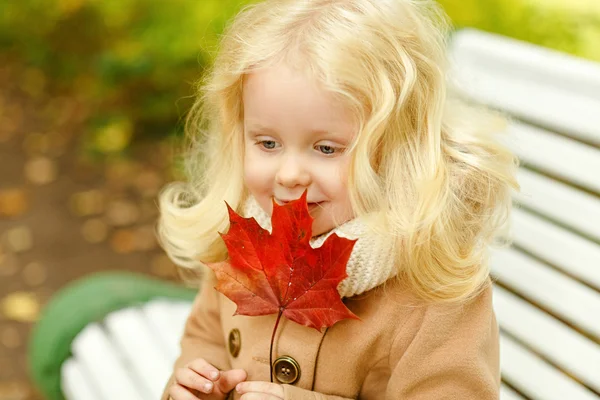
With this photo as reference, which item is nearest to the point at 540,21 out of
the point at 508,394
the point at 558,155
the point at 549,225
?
the point at 558,155

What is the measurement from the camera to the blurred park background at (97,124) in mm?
3178

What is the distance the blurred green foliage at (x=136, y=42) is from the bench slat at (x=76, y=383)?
1191 mm

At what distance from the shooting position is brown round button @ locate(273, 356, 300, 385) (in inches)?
57.9

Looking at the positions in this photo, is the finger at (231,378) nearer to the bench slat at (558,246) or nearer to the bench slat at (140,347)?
the bench slat at (140,347)

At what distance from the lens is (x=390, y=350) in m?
1.42

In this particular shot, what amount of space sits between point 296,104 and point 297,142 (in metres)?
0.07

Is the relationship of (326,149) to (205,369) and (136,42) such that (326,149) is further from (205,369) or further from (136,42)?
(136,42)

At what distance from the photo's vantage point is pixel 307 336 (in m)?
1.48

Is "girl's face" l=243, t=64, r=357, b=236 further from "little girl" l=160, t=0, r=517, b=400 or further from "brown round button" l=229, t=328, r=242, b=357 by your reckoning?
"brown round button" l=229, t=328, r=242, b=357

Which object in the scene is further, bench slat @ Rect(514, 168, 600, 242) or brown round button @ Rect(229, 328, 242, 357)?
bench slat @ Rect(514, 168, 600, 242)

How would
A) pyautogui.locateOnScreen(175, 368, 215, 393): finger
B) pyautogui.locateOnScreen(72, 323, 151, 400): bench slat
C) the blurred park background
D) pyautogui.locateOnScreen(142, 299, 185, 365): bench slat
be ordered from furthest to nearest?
the blurred park background → pyautogui.locateOnScreen(142, 299, 185, 365): bench slat → pyautogui.locateOnScreen(72, 323, 151, 400): bench slat → pyautogui.locateOnScreen(175, 368, 215, 393): finger

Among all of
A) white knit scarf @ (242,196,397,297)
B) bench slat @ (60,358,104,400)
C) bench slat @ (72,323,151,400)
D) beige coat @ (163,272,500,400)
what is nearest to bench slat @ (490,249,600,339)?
beige coat @ (163,272,500,400)

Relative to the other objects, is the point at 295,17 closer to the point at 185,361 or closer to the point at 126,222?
the point at 185,361

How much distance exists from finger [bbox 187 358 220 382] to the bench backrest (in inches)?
36.6
